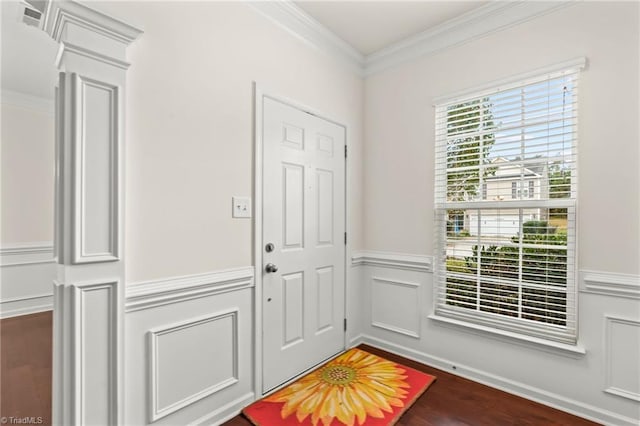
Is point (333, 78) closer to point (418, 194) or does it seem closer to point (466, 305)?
point (418, 194)

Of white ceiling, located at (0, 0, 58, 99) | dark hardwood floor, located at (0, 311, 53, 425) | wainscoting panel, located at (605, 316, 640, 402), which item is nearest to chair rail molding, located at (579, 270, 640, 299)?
wainscoting panel, located at (605, 316, 640, 402)

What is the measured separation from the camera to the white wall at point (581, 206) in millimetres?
1788

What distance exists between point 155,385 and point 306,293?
117cm

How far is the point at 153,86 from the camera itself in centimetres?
159

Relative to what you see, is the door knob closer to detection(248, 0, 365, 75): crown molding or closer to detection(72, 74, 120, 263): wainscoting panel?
detection(72, 74, 120, 263): wainscoting panel

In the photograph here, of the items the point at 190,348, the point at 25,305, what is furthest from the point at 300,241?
the point at 25,305

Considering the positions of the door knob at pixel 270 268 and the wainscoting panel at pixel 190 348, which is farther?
the door knob at pixel 270 268

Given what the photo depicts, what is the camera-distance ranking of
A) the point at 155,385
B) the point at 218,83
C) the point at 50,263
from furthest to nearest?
the point at 50,263, the point at 218,83, the point at 155,385

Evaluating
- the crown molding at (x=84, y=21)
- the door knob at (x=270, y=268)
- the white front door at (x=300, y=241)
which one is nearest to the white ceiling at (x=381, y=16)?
the white front door at (x=300, y=241)

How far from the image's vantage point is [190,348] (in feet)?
5.69

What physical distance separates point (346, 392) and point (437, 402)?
0.62 meters

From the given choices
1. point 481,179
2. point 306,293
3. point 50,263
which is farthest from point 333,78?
point 50,263

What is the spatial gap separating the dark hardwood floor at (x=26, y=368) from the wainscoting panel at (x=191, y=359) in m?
0.85

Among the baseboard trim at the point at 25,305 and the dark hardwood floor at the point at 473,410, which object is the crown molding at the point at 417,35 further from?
the baseboard trim at the point at 25,305
